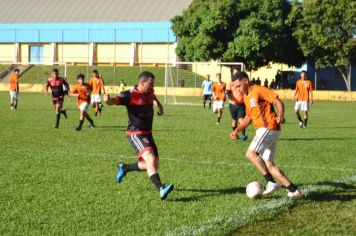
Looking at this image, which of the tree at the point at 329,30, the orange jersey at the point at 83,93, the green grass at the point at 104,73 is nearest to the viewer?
the orange jersey at the point at 83,93

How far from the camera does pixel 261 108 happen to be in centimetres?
841

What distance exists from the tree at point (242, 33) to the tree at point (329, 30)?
2305mm

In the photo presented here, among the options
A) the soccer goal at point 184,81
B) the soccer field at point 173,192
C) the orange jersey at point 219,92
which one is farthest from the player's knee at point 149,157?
the soccer goal at point 184,81

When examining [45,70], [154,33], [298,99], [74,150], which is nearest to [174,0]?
[154,33]

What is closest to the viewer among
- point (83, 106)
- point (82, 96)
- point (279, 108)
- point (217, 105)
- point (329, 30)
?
point (279, 108)

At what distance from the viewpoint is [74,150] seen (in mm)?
13391

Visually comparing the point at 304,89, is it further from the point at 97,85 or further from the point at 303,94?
the point at 97,85

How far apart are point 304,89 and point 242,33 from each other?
30.2 metres

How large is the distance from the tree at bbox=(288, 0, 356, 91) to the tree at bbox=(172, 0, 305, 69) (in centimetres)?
231

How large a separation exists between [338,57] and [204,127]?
33670mm

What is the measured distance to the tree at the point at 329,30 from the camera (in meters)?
47.8

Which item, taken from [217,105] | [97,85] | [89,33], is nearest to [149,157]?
[217,105]

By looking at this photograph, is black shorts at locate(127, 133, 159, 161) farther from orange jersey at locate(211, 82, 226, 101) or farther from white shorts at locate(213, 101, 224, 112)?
orange jersey at locate(211, 82, 226, 101)

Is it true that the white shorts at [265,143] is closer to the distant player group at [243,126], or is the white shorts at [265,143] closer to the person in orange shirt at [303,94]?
the distant player group at [243,126]
